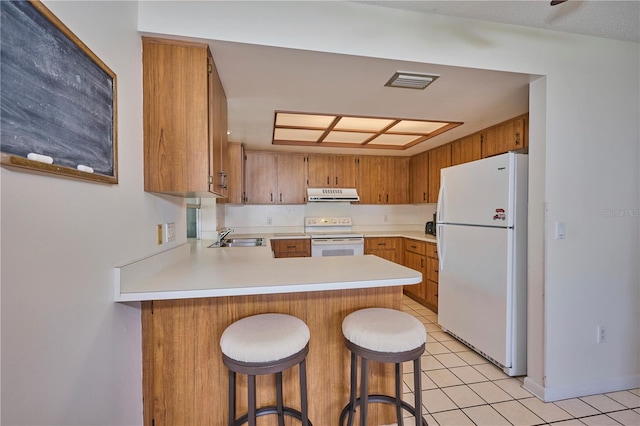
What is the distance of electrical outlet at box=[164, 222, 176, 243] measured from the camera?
1737 mm

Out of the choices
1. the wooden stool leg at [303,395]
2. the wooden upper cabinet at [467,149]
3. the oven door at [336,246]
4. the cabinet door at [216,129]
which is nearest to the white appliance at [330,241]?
the oven door at [336,246]

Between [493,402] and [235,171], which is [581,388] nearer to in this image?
[493,402]

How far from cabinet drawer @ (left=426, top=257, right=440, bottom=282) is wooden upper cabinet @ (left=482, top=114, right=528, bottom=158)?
1357 mm

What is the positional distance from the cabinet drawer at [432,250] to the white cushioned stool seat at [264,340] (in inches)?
105

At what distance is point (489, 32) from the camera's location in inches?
68.7

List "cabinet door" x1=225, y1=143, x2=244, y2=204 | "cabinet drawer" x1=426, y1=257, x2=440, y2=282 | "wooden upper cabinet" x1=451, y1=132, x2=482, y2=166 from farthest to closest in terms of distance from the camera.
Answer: "cabinet door" x1=225, y1=143, x2=244, y2=204, "cabinet drawer" x1=426, y1=257, x2=440, y2=282, "wooden upper cabinet" x1=451, y1=132, x2=482, y2=166

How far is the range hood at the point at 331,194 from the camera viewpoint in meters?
4.32

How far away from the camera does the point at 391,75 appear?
1850 millimetres

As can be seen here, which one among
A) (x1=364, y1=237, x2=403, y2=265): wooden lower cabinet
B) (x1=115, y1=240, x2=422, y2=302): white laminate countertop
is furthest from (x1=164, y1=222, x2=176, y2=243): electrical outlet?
(x1=364, y1=237, x2=403, y2=265): wooden lower cabinet

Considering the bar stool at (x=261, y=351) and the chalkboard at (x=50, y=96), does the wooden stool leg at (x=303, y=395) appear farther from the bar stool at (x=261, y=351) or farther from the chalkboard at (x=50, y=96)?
the chalkboard at (x=50, y=96)

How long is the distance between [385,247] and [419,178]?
1.23m

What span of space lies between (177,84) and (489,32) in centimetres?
188

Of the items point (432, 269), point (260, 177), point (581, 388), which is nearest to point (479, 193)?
point (432, 269)

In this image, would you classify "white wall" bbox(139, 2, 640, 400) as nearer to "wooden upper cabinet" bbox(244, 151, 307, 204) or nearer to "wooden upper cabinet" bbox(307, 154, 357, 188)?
"wooden upper cabinet" bbox(307, 154, 357, 188)
